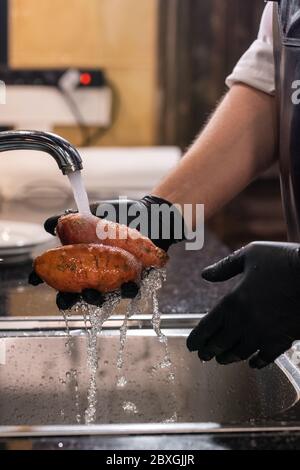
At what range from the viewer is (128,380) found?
1301mm

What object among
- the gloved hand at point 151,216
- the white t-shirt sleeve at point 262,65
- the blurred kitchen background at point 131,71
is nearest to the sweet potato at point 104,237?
the gloved hand at point 151,216

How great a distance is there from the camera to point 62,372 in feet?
4.24

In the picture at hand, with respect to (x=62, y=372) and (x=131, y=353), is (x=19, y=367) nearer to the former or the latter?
(x=62, y=372)

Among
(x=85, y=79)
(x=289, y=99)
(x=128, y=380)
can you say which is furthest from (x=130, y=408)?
(x=85, y=79)

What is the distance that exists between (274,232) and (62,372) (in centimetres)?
220

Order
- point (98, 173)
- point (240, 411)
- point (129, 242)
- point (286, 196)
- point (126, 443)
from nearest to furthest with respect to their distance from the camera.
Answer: point (126, 443), point (129, 242), point (240, 411), point (286, 196), point (98, 173)

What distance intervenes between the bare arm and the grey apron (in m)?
0.06


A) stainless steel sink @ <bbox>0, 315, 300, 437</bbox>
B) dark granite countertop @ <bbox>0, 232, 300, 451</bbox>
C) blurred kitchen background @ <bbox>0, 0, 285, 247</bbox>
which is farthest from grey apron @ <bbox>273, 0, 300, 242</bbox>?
blurred kitchen background @ <bbox>0, 0, 285, 247</bbox>

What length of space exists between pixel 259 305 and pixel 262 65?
0.70 meters

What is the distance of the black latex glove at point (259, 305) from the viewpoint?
3.23 ft

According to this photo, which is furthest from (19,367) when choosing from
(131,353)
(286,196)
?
(286,196)

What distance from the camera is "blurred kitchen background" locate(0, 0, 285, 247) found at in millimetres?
3312

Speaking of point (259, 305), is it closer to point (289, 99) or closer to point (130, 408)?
point (130, 408)

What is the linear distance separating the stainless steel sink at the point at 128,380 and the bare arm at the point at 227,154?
283 millimetres
